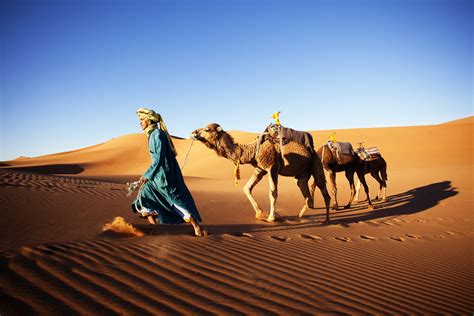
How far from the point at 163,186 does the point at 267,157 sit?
3.12m

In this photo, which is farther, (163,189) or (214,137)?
(214,137)

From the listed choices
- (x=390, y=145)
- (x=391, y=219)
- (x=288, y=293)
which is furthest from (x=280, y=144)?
(x=390, y=145)

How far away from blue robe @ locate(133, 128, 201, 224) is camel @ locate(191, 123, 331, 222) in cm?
155

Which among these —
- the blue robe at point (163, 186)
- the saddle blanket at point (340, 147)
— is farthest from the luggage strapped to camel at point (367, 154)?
the blue robe at point (163, 186)

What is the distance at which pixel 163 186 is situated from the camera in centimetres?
479

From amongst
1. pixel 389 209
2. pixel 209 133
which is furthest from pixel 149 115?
pixel 389 209

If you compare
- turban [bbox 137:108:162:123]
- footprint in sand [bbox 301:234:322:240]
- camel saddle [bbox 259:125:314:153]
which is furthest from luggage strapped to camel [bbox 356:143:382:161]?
turban [bbox 137:108:162:123]

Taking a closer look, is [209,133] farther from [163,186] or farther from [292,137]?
[292,137]

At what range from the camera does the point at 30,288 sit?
2574 millimetres

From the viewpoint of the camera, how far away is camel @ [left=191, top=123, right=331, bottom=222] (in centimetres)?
674

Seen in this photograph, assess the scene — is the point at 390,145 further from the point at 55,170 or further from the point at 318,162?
the point at 55,170

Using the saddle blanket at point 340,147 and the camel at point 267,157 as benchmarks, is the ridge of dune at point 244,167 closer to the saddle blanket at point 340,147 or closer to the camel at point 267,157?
the saddle blanket at point 340,147

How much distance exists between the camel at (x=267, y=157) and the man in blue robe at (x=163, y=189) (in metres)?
1.52

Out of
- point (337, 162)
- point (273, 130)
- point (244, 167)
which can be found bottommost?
point (244, 167)
